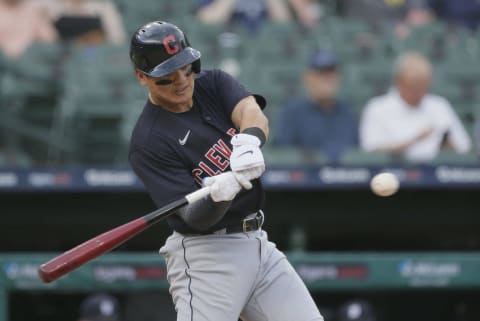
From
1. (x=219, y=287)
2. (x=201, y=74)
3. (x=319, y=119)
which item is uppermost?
(x=201, y=74)

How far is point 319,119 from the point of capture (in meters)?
6.69

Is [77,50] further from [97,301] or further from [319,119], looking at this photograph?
[97,301]

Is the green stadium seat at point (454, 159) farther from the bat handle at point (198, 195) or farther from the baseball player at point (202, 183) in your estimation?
the bat handle at point (198, 195)

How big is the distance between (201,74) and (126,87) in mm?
3474

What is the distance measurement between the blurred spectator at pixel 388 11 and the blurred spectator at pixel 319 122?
2899 mm

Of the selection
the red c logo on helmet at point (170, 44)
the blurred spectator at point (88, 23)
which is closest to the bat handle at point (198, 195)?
the red c logo on helmet at point (170, 44)

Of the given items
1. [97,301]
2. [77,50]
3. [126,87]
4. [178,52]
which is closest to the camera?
[178,52]

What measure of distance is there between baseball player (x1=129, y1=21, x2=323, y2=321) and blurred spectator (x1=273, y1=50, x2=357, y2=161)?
274 centimetres

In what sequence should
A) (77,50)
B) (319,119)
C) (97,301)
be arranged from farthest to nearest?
1. (77,50)
2. (319,119)
3. (97,301)

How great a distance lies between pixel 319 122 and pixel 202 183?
9.76ft

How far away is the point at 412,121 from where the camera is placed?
6.96m

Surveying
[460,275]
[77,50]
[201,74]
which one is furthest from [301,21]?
[201,74]

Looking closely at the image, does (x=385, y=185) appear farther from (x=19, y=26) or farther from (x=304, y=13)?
(x=304, y=13)

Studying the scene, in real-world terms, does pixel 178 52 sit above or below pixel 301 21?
above
